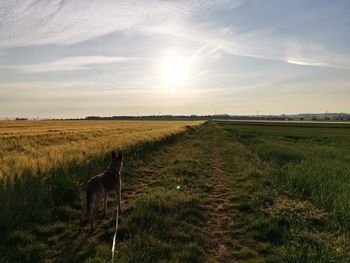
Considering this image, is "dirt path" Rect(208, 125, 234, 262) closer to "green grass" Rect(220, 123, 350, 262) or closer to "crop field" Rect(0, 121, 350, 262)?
"crop field" Rect(0, 121, 350, 262)

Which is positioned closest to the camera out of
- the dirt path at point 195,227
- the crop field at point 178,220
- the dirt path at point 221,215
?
the crop field at point 178,220

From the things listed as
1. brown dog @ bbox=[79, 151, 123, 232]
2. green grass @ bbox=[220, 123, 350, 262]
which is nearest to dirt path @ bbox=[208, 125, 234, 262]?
green grass @ bbox=[220, 123, 350, 262]

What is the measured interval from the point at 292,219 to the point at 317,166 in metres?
8.74

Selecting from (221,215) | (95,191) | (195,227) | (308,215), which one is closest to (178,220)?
(195,227)

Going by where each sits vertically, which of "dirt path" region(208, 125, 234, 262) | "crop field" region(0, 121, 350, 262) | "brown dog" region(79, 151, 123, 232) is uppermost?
"brown dog" region(79, 151, 123, 232)

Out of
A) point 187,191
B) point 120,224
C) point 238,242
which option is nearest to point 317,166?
point 187,191

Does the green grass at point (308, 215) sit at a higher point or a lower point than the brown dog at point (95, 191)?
lower

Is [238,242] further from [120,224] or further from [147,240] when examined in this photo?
[120,224]

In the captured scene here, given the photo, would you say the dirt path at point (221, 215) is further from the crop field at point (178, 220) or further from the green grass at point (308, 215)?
the green grass at point (308, 215)

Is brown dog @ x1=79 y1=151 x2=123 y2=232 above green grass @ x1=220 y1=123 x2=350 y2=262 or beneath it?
above

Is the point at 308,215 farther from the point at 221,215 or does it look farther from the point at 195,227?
the point at 195,227

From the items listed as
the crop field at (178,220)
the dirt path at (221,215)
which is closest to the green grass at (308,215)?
the crop field at (178,220)

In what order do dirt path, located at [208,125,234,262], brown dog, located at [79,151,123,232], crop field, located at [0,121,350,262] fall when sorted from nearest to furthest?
crop field, located at [0,121,350,262]
dirt path, located at [208,125,234,262]
brown dog, located at [79,151,123,232]

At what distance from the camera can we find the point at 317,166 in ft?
50.1
